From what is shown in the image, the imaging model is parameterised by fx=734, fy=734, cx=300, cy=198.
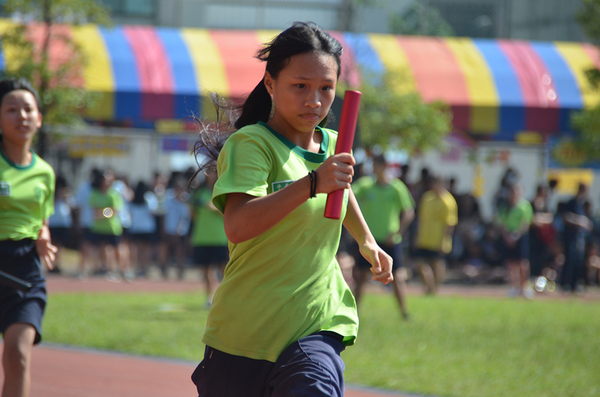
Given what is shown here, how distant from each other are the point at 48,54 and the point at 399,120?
7.00 meters

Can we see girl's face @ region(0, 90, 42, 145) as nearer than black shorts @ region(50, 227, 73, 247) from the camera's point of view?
Yes

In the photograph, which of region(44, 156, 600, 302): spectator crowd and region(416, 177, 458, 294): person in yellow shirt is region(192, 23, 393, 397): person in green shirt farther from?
region(416, 177, 458, 294): person in yellow shirt

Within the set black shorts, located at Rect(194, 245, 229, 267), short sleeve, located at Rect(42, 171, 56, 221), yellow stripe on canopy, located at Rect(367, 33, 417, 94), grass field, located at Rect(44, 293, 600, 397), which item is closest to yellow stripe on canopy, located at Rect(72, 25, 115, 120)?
grass field, located at Rect(44, 293, 600, 397)

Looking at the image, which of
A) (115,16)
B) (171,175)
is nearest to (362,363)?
(171,175)

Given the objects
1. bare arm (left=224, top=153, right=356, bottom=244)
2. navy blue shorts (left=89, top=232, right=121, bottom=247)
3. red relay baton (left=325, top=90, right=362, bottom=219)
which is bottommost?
navy blue shorts (left=89, top=232, right=121, bottom=247)

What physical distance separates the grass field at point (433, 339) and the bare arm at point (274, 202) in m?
3.70

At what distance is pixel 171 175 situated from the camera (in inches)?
687

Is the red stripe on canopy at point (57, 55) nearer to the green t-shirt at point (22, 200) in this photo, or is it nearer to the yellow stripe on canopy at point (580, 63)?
the green t-shirt at point (22, 200)

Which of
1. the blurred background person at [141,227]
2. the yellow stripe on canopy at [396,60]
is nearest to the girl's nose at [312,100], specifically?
the blurred background person at [141,227]

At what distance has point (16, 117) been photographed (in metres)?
4.05

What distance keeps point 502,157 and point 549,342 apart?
10.9 m

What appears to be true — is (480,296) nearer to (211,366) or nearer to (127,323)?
(127,323)

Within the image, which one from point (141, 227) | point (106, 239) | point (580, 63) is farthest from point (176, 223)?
point (580, 63)

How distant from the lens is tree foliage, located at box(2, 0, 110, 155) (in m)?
11.9
